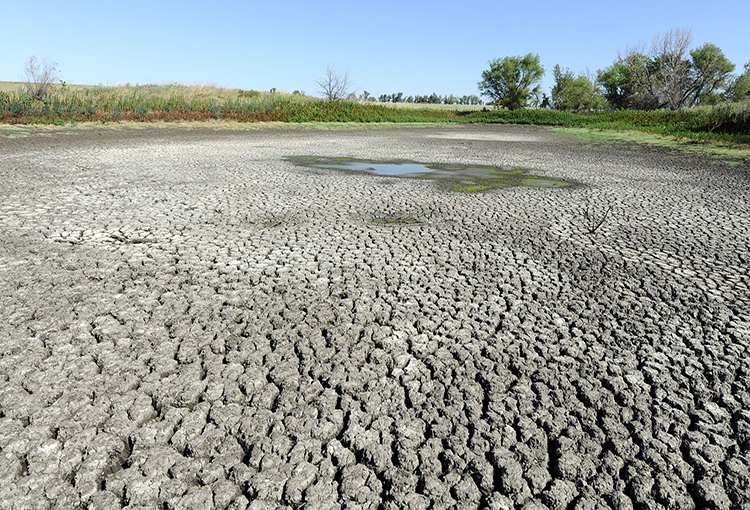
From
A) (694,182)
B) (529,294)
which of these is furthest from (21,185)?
(694,182)

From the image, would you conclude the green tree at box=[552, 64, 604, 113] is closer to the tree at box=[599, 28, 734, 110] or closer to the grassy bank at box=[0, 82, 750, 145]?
the tree at box=[599, 28, 734, 110]

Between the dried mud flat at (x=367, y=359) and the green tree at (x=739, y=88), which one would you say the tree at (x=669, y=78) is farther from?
the dried mud flat at (x=367, y=359)

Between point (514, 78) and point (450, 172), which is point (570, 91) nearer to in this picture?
point (514, 78)

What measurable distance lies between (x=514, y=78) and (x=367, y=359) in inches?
2904

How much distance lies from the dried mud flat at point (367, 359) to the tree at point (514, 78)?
223ft

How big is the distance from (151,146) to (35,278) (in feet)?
35.1

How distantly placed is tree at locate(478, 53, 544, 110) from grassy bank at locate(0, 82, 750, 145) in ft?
103

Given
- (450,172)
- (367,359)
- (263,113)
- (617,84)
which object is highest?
(617,84)

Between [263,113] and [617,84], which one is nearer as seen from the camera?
[263,113]

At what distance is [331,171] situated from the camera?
985cm

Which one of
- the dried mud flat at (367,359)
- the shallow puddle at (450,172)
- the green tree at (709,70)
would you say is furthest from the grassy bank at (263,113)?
the green tree at (709,70)

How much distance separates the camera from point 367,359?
2943 millimetres

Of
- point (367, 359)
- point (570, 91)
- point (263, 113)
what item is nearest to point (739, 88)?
point (570, 91)

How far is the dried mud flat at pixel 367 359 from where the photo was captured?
2.07m
